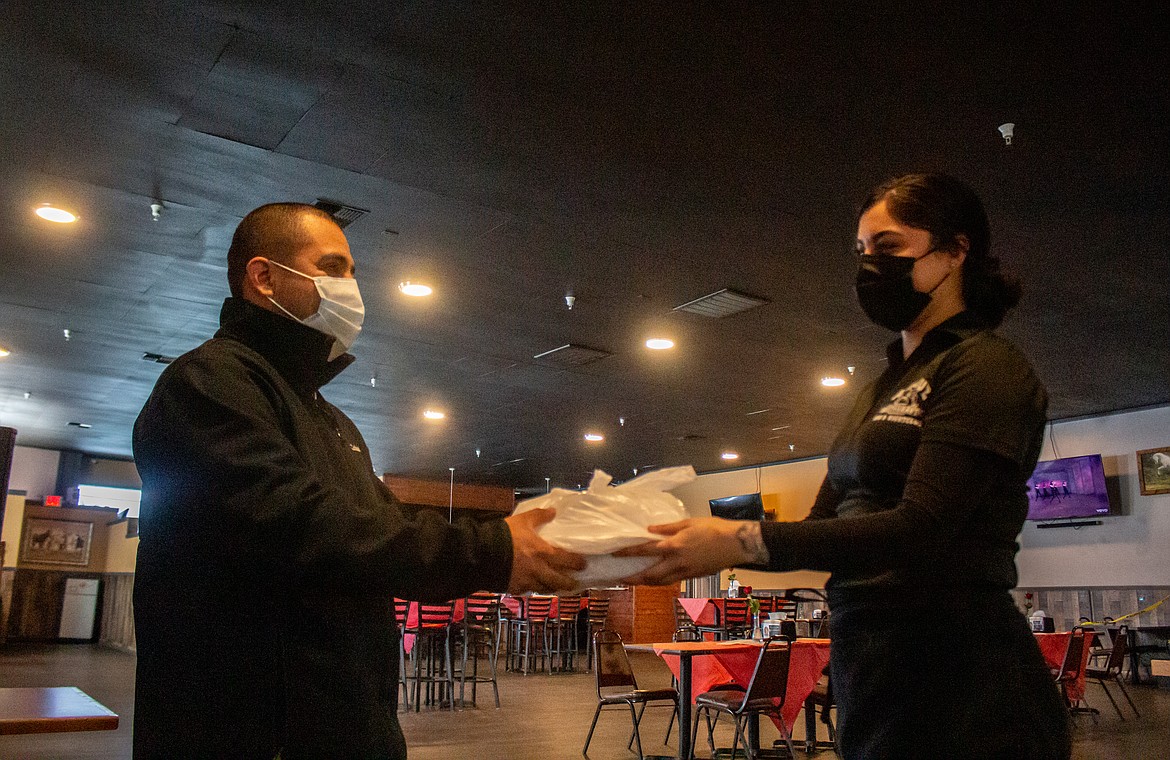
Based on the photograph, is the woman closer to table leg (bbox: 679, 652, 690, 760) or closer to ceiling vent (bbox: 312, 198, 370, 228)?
table leg (bbox: 679, 652, 690, 760)

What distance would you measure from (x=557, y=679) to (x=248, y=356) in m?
9.80

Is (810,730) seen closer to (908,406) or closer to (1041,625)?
(1041,625)

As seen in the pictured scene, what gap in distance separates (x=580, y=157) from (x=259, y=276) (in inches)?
124

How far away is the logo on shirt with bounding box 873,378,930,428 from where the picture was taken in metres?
1.23

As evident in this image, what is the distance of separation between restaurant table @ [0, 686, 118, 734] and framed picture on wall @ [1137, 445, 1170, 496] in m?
11.0

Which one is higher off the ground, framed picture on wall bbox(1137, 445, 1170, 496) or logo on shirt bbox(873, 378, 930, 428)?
framed picture on wall bbox(1137, 445, 1170, 496)

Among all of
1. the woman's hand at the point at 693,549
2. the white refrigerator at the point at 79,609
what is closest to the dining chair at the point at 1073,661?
the woman's hand at the point at 693,549

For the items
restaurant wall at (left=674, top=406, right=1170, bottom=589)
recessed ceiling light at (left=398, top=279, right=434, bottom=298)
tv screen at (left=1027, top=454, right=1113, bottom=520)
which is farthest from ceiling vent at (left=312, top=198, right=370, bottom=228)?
tv screen at (left=1027, top=454, right=1113, bottom=520)

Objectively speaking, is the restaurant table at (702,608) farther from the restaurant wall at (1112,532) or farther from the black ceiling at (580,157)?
the black ceiling at (580,157)

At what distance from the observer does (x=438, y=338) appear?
7.76 meters

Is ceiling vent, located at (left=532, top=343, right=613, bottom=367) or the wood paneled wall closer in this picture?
ceiling vent, located at (left=532, top=343, right=613, bottom=367)

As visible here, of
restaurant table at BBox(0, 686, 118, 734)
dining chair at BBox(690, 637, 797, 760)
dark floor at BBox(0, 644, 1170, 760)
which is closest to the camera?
restaurant table at BBox(0, 686, 118, 734)

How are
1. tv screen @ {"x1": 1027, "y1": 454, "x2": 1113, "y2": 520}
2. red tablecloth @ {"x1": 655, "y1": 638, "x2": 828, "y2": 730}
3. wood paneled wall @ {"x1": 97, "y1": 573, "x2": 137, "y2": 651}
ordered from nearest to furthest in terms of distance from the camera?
red tablecloth @ {"x1": 655, "y1": 638, "x2": 828, "y2": 730} < tv screen @ {"x1": 1027, "y1": 454, "x2": 1113, "y2": 520} < wood paneled wall @ {"x1": 97, "y1": 573, "x2": 137, "y2": 651}

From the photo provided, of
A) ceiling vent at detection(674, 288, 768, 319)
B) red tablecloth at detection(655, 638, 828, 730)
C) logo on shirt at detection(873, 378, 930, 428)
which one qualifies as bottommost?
red tablecloth at detection(655, 638, 828, 730)
